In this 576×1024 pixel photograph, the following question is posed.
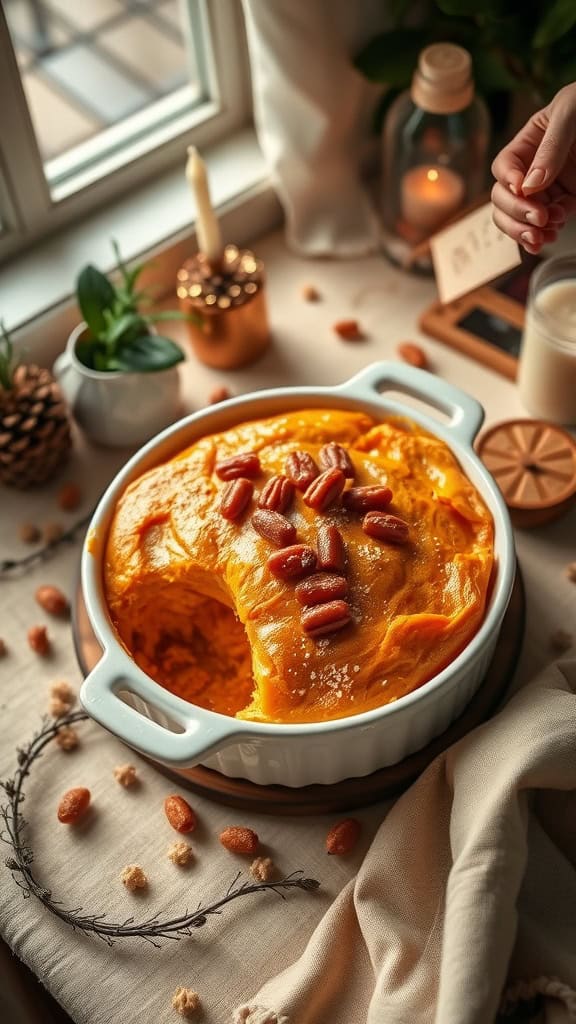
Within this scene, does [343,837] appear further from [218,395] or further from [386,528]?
[218,395]

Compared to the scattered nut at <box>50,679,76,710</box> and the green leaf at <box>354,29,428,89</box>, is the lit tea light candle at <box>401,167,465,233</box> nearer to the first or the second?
the green leaf at <box>354,29,428,89</box>

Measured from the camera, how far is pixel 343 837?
105cm

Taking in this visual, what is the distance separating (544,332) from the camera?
1.27 meters

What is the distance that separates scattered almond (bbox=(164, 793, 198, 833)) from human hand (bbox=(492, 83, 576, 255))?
2.15 ft

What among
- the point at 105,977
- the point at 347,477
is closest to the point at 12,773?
the point at 105,977

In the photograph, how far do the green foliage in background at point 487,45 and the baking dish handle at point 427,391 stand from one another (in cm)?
44

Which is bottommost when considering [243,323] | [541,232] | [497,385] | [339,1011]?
[339,1011]

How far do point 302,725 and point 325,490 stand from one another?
24cm

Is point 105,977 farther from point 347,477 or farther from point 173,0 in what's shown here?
point 173,0

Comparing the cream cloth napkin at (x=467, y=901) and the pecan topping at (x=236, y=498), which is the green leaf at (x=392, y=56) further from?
the cream cloth napkin at (x=467, y=901)

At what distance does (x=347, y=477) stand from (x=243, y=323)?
0.41 metres

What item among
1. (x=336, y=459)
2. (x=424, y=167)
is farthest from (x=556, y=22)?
(x=336, y=459)

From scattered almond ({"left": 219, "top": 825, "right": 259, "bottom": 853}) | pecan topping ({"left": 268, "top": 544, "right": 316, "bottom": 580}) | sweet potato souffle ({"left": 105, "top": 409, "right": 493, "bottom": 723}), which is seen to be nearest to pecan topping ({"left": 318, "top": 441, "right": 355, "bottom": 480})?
sweet potato souffle ({"left": 105, "top": 409, "right": 493, "bottom": 723})

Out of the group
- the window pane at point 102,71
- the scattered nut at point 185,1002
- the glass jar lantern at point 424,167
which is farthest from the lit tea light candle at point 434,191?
the scattered nut at point 185,1002
